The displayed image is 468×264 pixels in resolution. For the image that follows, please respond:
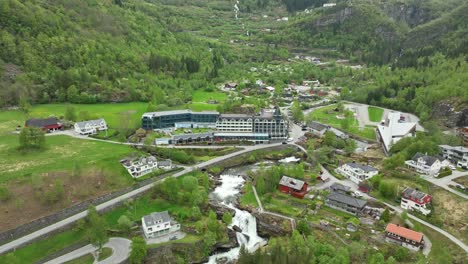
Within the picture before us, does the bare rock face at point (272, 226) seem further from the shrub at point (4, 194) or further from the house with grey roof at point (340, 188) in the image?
the shrub at point (4, 194)

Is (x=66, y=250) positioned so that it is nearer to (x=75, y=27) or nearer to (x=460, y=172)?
(x=460, y=172)

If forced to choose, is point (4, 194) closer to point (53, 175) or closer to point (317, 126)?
point (53, 175)

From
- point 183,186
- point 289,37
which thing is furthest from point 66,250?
point 289,37

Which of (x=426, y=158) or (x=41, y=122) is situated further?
(x=41, y=122)

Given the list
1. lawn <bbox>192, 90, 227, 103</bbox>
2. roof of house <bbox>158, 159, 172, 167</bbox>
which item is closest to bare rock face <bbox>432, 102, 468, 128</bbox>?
lawn <bbox>192, 90, 227, 103</bbox>

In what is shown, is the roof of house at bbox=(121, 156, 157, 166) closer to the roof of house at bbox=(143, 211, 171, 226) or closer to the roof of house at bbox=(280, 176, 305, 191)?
the roof of house at bbox=(143, 211, 171, 226)

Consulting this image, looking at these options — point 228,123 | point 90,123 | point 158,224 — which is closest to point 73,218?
point 158,224
